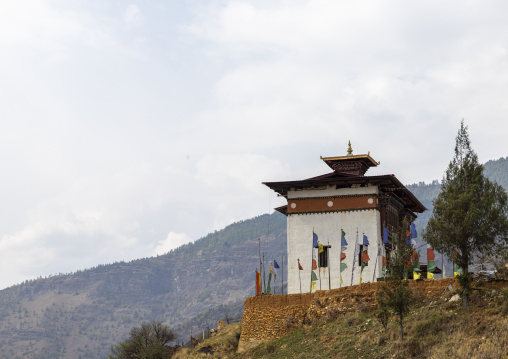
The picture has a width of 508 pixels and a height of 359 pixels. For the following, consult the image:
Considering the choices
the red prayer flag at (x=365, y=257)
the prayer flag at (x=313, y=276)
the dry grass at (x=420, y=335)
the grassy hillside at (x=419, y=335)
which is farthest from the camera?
the prayer flag at (x=313, y=276)

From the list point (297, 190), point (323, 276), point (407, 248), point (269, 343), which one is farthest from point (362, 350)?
point (297, 190)

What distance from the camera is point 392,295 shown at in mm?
40312

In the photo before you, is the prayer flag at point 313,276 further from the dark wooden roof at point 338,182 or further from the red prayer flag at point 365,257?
the dark wooden roof at point 338,182

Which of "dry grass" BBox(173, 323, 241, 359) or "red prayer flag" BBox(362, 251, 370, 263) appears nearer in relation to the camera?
"red prayer flag" BBox(362, 251, 370, 263)

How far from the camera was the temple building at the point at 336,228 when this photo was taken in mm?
53531

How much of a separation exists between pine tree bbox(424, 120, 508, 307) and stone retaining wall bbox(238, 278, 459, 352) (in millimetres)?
3875

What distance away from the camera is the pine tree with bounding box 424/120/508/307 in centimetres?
4112

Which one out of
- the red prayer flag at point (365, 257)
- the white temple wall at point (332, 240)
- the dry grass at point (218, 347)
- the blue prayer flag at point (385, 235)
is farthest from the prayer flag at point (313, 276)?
the dry grass at point (218, 347)

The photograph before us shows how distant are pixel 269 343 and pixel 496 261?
14.9 metres

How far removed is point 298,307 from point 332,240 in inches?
266

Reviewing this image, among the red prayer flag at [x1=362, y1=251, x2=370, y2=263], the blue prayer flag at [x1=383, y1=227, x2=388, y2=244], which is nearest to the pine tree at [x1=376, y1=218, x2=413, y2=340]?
the red prayer flag at [x1=362, y1=251, x2=370, y2=263]

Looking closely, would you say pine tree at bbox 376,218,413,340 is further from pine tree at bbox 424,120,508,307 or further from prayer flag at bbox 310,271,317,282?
prayer flag at bbox 310,271,317,282

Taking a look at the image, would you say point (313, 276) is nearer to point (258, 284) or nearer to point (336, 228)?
point (336, 228)

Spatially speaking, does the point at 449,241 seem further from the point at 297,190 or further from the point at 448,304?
the point at 297,190
